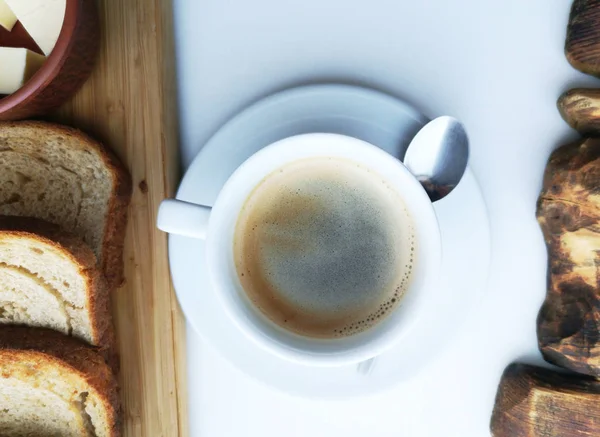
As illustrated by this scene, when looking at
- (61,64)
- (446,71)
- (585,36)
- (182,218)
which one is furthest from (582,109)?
(61,64)

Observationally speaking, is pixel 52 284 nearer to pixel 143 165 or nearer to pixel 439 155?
pixel 143 165

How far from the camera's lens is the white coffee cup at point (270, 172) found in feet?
3.03

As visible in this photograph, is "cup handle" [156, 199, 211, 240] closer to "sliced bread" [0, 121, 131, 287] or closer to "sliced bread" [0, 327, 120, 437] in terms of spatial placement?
"sliced bread" [0, 121, 131, 287]

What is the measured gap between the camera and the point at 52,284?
1097 mm

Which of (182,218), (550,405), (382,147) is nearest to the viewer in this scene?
(182,218)

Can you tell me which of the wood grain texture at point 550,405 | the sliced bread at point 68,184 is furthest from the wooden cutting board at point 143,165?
the wood grain texture at point 550,405

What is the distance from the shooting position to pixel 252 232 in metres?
1.06

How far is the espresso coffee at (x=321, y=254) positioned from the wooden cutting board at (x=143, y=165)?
0.16 meters

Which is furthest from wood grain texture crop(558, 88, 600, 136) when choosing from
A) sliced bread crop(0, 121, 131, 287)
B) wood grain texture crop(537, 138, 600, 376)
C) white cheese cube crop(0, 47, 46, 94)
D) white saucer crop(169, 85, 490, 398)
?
white cheese cube crop(0, 47, 46, 94)

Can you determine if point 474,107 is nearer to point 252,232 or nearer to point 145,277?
point 252,232

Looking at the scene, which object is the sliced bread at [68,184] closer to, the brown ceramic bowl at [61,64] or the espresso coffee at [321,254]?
the brown ceramic bowl at [61,64]

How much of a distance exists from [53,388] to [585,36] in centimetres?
106

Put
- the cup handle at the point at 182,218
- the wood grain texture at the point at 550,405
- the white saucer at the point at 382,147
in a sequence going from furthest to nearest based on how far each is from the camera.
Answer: the wood grain texture at the point at 550,405 < the white saucer at the point at 382,147 < the cup handle at the point at 182,218

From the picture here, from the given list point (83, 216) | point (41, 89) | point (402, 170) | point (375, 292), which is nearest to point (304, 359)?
point (375, 292)
